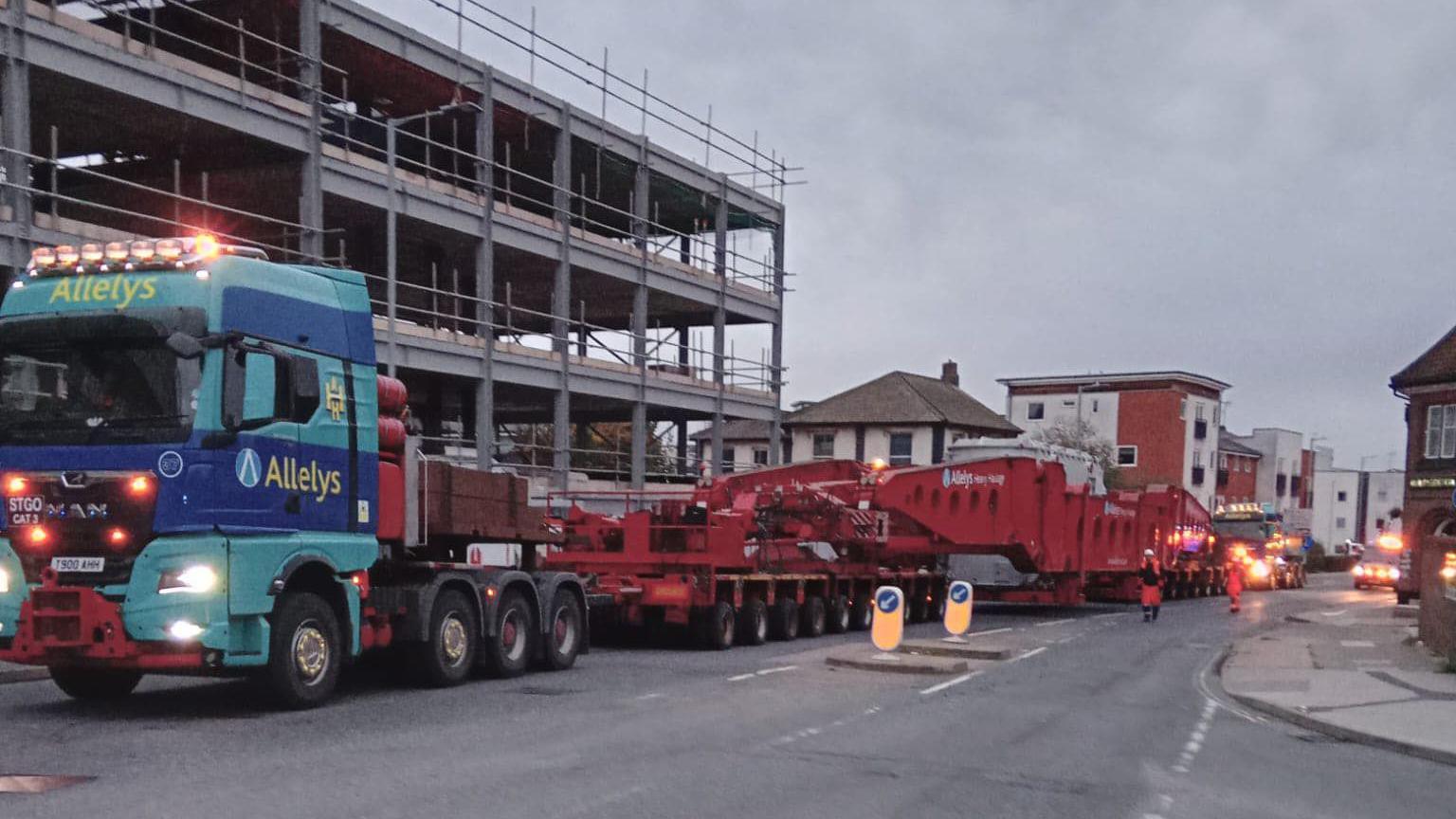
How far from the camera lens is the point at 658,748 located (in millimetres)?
9922

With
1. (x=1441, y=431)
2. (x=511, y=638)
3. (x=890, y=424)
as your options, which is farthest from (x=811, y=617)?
(x=890, y=424)

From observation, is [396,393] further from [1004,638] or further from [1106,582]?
[1106,582]

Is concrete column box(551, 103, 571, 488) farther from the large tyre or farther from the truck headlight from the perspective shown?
the truck headlight

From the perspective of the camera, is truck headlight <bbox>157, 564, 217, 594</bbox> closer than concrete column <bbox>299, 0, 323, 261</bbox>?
Yes

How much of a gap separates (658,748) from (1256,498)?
91938 millimetres

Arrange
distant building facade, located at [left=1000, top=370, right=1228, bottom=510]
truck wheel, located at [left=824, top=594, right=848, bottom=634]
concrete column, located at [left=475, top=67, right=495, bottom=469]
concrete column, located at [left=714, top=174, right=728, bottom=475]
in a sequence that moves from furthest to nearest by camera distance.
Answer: distant building facade, located at [left=1000, top=370, right=1228, bottom=510] < concrete column, located at [left=714, top=174, right=728, bottom=475] < concrete column, located at [left=475, top=67, right=495, bottom=469] < truck wheel, located at [left=824, top=594, right=848, bottom=634]

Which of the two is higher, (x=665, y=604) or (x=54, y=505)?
(x=54, y=505)

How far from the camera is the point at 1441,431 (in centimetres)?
4162

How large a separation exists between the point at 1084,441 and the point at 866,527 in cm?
4724

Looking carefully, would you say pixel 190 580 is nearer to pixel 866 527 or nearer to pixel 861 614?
pixel 866 527

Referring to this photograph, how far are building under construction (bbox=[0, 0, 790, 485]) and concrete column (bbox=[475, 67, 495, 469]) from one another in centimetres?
5

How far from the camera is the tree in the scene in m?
66.7

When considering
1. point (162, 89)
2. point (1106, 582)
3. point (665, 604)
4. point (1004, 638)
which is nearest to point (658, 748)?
point (665, 604)

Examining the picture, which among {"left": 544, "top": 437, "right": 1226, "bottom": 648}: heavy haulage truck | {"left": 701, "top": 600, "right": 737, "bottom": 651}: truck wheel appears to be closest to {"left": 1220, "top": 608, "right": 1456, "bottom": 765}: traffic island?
{"left": 544, "top": 437, "right": 1226, "bottom": 648}: heavy haulage truck
